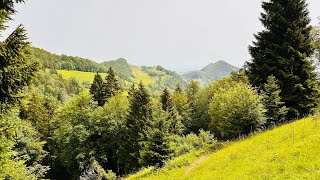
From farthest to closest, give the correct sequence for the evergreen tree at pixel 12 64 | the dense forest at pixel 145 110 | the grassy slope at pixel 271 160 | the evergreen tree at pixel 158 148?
the evergreen tree at pixel 158 148
the grassy slope at pixel 271 160
the dense forest at pixel 145 110
the evergreen tree at pixel 12 64

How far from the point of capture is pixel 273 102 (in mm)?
23594

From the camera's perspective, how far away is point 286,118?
2495 centimetres

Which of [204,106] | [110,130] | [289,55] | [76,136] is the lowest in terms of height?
[76,136]

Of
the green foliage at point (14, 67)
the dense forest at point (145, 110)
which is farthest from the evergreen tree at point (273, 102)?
the green foliage at point (14, 67)

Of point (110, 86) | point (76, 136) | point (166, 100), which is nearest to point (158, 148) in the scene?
point (166, 100)

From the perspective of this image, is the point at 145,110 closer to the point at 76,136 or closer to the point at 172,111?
the point at 172,111

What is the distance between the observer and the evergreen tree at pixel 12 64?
8603 millimetres

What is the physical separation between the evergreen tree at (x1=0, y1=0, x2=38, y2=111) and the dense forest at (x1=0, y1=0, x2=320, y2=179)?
0.10ft

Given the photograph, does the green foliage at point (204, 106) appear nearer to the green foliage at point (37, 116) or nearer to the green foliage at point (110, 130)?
the green foliage at point (110, 130)

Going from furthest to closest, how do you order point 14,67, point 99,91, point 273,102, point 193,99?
point 193,99
point 99,91
point 273,102
point 14,67

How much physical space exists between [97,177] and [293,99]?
94.9 ft

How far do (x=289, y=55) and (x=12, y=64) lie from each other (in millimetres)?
24807

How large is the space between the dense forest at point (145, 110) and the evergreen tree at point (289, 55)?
92 mm

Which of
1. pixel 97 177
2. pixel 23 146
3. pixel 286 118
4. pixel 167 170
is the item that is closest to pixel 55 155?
pixel 23 146
